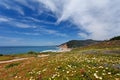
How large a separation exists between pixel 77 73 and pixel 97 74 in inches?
68.0

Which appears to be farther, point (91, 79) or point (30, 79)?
point (30, 79)

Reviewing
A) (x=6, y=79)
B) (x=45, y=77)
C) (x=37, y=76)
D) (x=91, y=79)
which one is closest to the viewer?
(x=91, y=79)

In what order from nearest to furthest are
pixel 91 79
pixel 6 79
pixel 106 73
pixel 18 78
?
pixel 91 79 < pixel 106 73 < pixel 18 78 < pixel 6 79

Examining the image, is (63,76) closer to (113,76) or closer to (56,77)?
(56,77)

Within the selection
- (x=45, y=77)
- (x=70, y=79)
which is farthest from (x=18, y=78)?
(x=70, y=79)

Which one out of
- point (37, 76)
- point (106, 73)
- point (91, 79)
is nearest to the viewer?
point (91, 79)

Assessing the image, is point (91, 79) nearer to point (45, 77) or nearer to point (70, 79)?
point (70, 79)

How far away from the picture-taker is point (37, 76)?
53.5 ft

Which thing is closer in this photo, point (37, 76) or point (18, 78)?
point (37, 76)

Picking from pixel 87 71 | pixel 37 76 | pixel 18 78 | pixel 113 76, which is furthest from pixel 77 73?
pixel 18 78

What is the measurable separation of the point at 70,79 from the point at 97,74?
230 cm

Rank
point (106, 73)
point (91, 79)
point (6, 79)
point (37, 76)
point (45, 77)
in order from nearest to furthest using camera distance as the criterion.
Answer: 1. point (91, 79)
2. point (106, 73)
3. point (45, 77)
4. point (37, 76)
5. point (6, 79)

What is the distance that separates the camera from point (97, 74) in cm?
1362

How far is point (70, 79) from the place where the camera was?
1340cm
